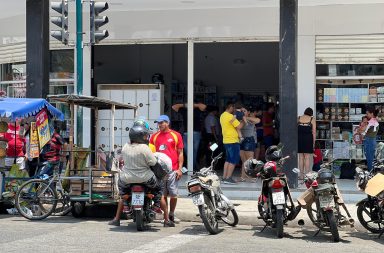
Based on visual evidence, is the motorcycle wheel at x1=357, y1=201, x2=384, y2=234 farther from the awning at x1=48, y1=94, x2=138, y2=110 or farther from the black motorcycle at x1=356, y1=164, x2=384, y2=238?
the awning at x1=48, y1=94, x2=138, y2=110

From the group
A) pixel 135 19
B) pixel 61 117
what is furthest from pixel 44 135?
pixel 135 19

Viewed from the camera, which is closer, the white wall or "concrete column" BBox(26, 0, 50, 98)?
"concrete column" BBox(26, 0, 50, 98)

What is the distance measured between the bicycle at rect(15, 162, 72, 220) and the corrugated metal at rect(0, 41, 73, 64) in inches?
275

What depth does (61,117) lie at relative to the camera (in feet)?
40.1

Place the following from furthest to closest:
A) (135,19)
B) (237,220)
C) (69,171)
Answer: (135,19) → (69,171) → (237,220)

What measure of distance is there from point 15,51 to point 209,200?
32.2 feet

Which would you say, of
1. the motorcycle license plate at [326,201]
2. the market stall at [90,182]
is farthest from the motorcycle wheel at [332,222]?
the market stall at [90,182]

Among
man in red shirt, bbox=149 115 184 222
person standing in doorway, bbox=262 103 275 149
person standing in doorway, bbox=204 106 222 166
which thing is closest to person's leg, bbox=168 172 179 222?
man in red shirt, bbox=149 115 184 222

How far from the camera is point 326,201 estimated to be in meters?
8.74

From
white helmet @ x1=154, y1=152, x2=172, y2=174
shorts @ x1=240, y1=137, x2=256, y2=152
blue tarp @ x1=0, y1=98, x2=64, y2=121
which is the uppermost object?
blue tarp @ x1=0, y1=98, x2=64, y2=121

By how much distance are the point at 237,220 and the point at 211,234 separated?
0.85 metres

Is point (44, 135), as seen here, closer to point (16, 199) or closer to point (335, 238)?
point (16, 199)

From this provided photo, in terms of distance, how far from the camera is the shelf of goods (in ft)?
50.7

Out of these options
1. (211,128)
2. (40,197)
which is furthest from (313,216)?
(211,128)
